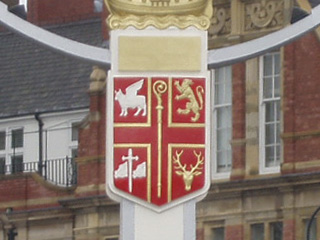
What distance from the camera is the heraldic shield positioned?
53.4ft

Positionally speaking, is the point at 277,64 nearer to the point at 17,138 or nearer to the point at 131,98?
the point at 17,138

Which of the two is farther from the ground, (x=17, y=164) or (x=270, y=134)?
(x=270, y=134)

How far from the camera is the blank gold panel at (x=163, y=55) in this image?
16391 millimetres

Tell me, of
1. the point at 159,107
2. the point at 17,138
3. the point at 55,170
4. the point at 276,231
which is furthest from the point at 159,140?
the point at 17,138

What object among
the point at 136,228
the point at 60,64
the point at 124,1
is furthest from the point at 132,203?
the point at 60,64

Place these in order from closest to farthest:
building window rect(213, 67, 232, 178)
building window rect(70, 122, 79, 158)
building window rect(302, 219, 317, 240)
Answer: building window rect(302, 219, 317, 240), building window rect(213, 67, 232, 178), building window rect(70, 122, 79, 158)

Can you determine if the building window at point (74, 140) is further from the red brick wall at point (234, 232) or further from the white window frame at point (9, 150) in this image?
the red brick wall at point (234, 232)

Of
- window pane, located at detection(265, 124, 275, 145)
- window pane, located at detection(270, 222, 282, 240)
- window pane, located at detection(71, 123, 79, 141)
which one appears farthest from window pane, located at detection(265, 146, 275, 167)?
window pane, located at detection(71, 123, 79, 141)

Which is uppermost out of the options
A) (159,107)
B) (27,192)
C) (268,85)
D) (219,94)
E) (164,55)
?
(268,85)

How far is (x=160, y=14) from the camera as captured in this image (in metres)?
16.4

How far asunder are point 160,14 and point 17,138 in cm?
4288

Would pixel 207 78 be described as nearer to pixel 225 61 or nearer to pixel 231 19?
pixel 225 61

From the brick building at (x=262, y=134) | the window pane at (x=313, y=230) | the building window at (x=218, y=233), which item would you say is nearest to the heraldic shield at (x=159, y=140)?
the brick building at (x=262, y=134)

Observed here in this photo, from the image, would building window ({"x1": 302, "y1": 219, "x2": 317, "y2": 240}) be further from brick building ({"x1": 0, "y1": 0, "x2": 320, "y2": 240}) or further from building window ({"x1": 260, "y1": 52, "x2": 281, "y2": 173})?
building window ({"x1": 260, "y1": 52, "x2": 281, "y2": 173})
